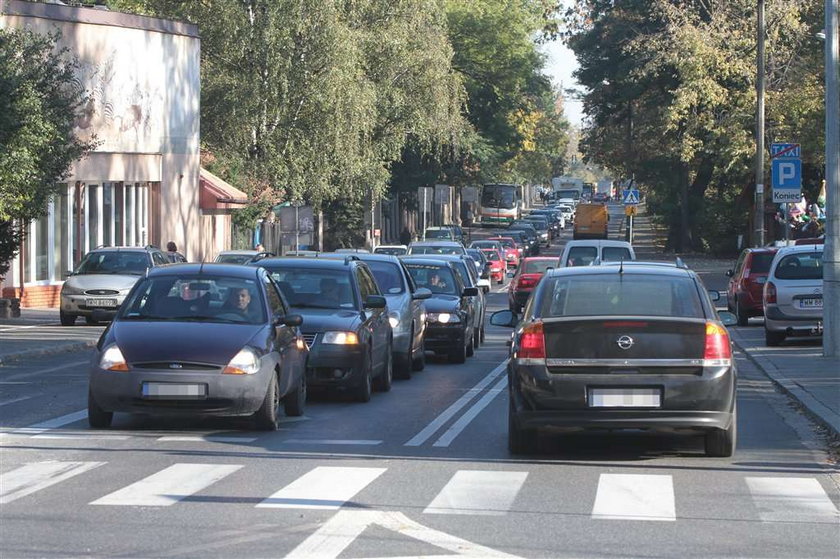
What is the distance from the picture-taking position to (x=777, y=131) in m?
56.1

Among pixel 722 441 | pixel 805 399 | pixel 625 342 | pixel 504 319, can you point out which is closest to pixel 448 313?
pixel 805 399

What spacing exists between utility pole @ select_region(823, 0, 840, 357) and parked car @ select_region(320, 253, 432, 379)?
5772 millimetres

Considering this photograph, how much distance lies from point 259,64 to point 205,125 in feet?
9.76

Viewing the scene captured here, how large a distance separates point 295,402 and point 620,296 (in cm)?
412

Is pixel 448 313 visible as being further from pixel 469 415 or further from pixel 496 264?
pixel 496 264

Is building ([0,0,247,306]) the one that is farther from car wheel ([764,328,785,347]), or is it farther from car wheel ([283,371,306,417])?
car wheel ([283,371,306,417])

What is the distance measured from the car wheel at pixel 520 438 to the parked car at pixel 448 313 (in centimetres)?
1071

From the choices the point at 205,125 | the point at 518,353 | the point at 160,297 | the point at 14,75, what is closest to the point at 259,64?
the point at 205,125

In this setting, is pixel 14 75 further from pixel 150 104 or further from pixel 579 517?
pixel 579 517

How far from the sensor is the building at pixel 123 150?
36719 millimetres

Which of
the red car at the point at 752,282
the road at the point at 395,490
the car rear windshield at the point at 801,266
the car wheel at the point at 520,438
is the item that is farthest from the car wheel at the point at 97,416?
the red car at the point at 752,282

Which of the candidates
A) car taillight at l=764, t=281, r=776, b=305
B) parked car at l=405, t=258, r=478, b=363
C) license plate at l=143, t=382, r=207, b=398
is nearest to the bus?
car taillight at l=764, t=281, r=776, b=305

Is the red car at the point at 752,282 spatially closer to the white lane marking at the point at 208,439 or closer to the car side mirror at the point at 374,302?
the car side mirror at the point at 374,302

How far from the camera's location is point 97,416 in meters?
13.2
